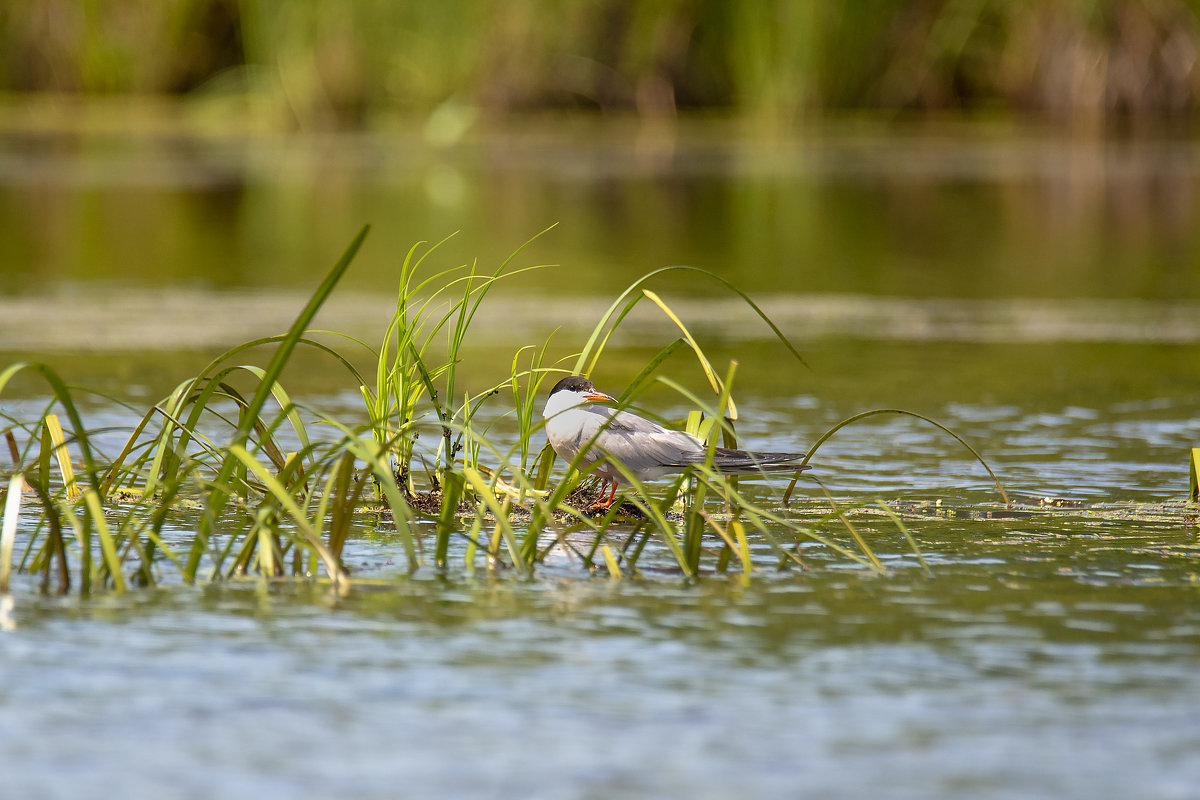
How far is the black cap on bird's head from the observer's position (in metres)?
4.82

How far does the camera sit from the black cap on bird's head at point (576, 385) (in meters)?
4.82

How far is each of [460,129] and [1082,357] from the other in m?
14.3

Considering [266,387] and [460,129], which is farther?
[460,129]

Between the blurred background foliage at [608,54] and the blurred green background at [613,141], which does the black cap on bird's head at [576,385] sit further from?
the blurred background foliage at [608,54]

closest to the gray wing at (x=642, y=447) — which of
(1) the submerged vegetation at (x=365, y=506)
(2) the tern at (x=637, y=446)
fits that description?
(2) the tern at (x=637, y=446)

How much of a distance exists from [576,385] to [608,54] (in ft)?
60.6

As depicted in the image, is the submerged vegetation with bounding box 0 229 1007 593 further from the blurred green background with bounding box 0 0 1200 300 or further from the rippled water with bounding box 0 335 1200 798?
the blurred green background with bounding box 0 0 1200 300

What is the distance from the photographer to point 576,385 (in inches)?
191

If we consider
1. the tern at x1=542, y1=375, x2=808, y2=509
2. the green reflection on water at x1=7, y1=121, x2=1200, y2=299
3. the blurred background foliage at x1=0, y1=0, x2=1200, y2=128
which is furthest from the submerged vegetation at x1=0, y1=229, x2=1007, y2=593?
the blurred background foliage at x1=0, y1=0, x2=1200, y2=128

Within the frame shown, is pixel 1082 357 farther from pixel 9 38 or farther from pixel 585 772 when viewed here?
pixel 9 38

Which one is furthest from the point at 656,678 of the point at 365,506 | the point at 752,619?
the point at 365,506

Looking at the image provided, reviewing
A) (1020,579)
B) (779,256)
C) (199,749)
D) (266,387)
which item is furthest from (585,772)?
(779,256)

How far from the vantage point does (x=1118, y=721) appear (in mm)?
3150

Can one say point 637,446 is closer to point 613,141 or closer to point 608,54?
point 613,141
